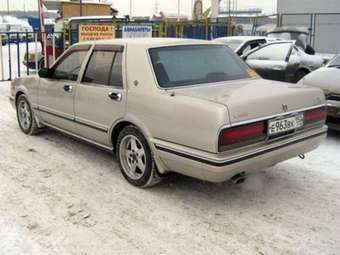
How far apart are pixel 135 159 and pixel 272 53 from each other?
645 cm

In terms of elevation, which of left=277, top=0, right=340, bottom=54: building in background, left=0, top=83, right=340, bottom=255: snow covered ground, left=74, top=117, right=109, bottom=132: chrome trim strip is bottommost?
left=0, top=83, right=340, bottom=255: snow covered ground

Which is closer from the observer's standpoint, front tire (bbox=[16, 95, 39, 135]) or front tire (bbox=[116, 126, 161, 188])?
front tire (bbox=[116, 126, 161, 188])

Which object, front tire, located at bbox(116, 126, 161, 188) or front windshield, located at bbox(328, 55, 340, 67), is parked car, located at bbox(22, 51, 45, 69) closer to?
front windshield, located at bbox(328, 55, 340, 67)

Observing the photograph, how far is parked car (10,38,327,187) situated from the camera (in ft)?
12.3

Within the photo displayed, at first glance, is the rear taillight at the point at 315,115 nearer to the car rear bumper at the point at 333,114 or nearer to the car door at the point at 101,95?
the car rear bumper at the point at 333,114

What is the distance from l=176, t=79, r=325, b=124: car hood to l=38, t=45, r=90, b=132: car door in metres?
1.80

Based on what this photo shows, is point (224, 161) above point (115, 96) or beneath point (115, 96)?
beneath

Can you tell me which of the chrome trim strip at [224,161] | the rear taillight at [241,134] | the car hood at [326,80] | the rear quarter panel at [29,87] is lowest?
the chrome trim strip at [224,161]

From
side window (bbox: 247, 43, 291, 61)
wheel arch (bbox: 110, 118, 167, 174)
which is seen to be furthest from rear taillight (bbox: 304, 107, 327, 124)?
side window (bbox: 247, 43, 291, 61)

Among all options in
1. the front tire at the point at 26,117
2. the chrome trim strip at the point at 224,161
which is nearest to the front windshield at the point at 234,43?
the front tire at the point at 26,117

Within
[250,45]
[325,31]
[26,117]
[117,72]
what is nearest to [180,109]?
[117,72]

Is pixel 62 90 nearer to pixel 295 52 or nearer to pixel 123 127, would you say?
pixel 123 127

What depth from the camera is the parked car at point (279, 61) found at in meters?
9.66

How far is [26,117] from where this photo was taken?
673cm
